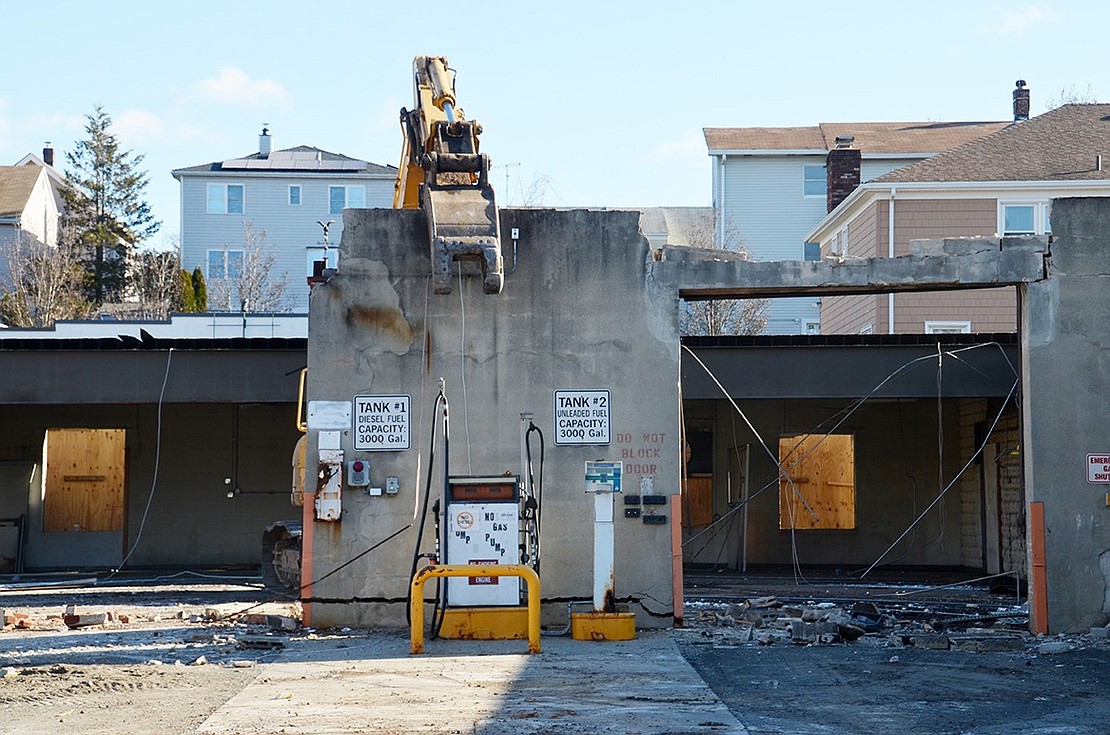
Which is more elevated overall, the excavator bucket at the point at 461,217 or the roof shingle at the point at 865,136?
the roof shingle at the point at 865,136

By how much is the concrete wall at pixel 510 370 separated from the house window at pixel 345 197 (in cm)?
3626

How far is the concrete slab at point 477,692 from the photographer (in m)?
9.56

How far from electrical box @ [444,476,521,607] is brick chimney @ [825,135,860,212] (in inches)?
979

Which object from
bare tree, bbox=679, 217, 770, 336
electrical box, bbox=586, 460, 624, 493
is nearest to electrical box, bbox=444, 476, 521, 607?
electrical box, bbox=586, 460, 624, 493

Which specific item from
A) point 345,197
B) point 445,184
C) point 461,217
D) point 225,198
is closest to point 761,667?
point 461,217

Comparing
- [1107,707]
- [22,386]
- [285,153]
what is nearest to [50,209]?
[285,153]

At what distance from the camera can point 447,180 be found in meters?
15.6

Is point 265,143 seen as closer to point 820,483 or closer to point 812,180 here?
point 812,180

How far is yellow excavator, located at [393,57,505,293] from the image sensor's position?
585 inches

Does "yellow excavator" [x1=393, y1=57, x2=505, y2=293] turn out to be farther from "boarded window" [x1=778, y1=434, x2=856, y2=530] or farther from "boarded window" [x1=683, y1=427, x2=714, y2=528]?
"boarded window" [x1=778, y1=434, x2=856, y2=530]

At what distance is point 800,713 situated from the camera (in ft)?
33.1

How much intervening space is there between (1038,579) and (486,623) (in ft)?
20.1

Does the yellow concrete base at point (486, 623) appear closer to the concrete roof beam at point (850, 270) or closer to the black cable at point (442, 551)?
the black cable at point (442, 551)

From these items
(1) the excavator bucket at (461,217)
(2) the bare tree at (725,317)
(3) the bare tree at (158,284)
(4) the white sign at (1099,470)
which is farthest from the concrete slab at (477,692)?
(3) the bare tree at (158,284)
